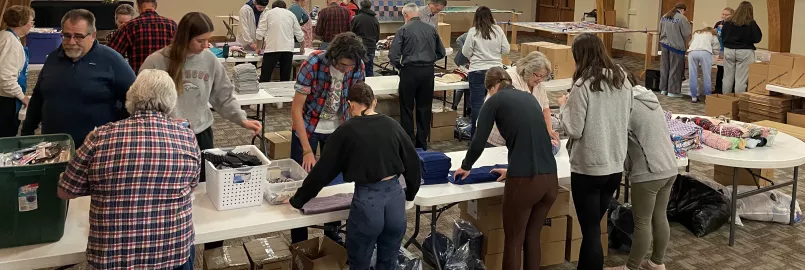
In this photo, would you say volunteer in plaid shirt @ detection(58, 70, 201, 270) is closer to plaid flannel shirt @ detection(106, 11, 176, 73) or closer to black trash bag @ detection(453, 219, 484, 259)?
black trash bag @ detection(453, 219, 484, 259)

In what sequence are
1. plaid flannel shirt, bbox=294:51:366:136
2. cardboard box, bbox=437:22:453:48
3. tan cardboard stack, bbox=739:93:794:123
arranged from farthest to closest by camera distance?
cardboard box, bbox=437:22:453:48 < tan cardboard stack, bbox=739:93:794:123 < plaid flannel shirt, bbox=294:51:366:136

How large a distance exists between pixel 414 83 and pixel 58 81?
363cm

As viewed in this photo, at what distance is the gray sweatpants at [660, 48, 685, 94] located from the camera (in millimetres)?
10680

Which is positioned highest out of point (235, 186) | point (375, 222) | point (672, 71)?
point (672, 71)

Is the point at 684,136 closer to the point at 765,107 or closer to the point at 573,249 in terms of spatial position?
the point at 573,249

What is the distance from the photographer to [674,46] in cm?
1063

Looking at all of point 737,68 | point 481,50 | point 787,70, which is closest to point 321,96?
point 481,50

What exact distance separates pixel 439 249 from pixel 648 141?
1303mm

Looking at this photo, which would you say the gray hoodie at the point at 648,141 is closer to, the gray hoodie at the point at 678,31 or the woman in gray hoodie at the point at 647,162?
the woman in gray hoodie at the point at 647,162

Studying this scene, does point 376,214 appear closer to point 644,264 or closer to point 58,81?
point 58,81

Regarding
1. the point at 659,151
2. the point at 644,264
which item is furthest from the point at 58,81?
the point at 644,264

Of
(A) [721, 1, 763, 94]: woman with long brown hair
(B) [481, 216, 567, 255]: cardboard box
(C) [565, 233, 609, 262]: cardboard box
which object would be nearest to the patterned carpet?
(C) [565, 233, 609, 262]: cardboard box

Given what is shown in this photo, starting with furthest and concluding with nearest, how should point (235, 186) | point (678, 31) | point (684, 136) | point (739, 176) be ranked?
1. point (678, 31)
2. point (739, 176)
3. point (684, 136)
4. point (235, 186)

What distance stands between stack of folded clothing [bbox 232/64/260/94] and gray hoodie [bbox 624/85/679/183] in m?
3.41
